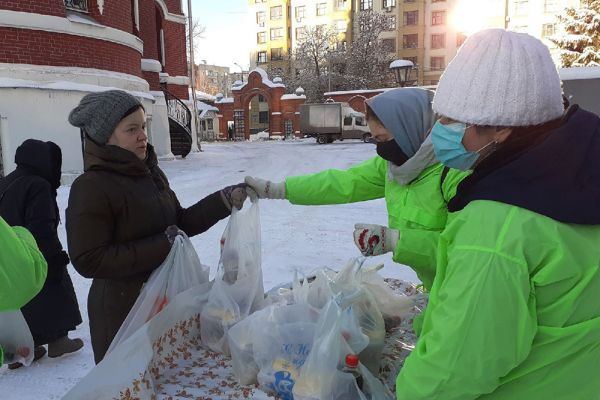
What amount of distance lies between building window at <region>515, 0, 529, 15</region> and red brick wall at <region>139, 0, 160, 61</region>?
44.0 metres

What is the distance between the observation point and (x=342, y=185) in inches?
101

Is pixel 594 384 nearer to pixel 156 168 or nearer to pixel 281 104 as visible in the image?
pixel 156 168

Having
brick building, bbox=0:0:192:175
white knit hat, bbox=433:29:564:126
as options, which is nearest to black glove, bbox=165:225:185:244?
white knit hat, bbox=433:29:564:126

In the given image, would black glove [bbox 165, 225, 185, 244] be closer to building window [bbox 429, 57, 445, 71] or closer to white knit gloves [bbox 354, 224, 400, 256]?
white knit gloves [bbox 354, 224, 400, 256]

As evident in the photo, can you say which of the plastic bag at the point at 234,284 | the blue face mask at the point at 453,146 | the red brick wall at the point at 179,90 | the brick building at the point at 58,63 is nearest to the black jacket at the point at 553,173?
the blue face mask at the point at 453,146

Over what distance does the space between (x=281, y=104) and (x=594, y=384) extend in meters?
40.5

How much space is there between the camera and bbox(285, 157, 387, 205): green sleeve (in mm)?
2527

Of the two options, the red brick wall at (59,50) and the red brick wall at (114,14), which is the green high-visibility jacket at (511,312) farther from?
the red brick wall at (114,14)

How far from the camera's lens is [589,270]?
1.03 metres

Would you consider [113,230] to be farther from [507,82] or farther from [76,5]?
[76,5]

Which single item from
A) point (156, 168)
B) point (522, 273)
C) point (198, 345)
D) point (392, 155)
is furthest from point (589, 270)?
point (156, 168)

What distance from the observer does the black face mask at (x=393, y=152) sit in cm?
210

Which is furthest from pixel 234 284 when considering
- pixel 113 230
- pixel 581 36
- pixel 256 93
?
pixel 256 93

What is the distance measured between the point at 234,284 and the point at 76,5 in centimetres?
1166
